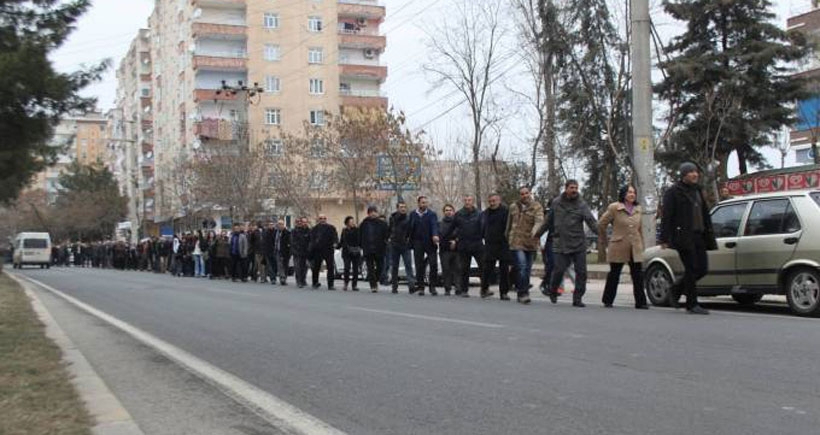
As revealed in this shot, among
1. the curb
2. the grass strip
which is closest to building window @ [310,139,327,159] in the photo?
the grass strip

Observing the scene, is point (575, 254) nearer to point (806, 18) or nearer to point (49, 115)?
point (49, 115)

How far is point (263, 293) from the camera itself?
18016 mm

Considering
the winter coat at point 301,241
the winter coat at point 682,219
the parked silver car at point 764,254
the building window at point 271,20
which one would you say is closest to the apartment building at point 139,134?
the building window at point 271,20

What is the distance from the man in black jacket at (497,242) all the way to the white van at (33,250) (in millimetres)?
50714

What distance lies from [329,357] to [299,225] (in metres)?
13.5

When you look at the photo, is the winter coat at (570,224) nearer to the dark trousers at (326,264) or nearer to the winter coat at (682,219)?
the winter coat at (682,219)

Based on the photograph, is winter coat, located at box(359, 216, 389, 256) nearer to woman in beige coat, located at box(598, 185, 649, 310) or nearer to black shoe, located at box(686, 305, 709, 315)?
woman in beige coat, located at box(598, 185, 649, 310)

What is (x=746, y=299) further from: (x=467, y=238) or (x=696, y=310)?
(x=467, y=238)

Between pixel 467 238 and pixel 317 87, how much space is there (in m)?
55.1

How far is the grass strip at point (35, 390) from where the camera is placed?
202 inches

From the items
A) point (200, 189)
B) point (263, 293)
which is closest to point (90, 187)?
point (200, 189)

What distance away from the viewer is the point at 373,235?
1786cm

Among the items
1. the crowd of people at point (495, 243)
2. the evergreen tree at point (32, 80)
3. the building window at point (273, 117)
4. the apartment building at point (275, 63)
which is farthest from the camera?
the building window at point (273, 117)

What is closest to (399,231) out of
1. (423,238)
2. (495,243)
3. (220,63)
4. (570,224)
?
(423,238)
